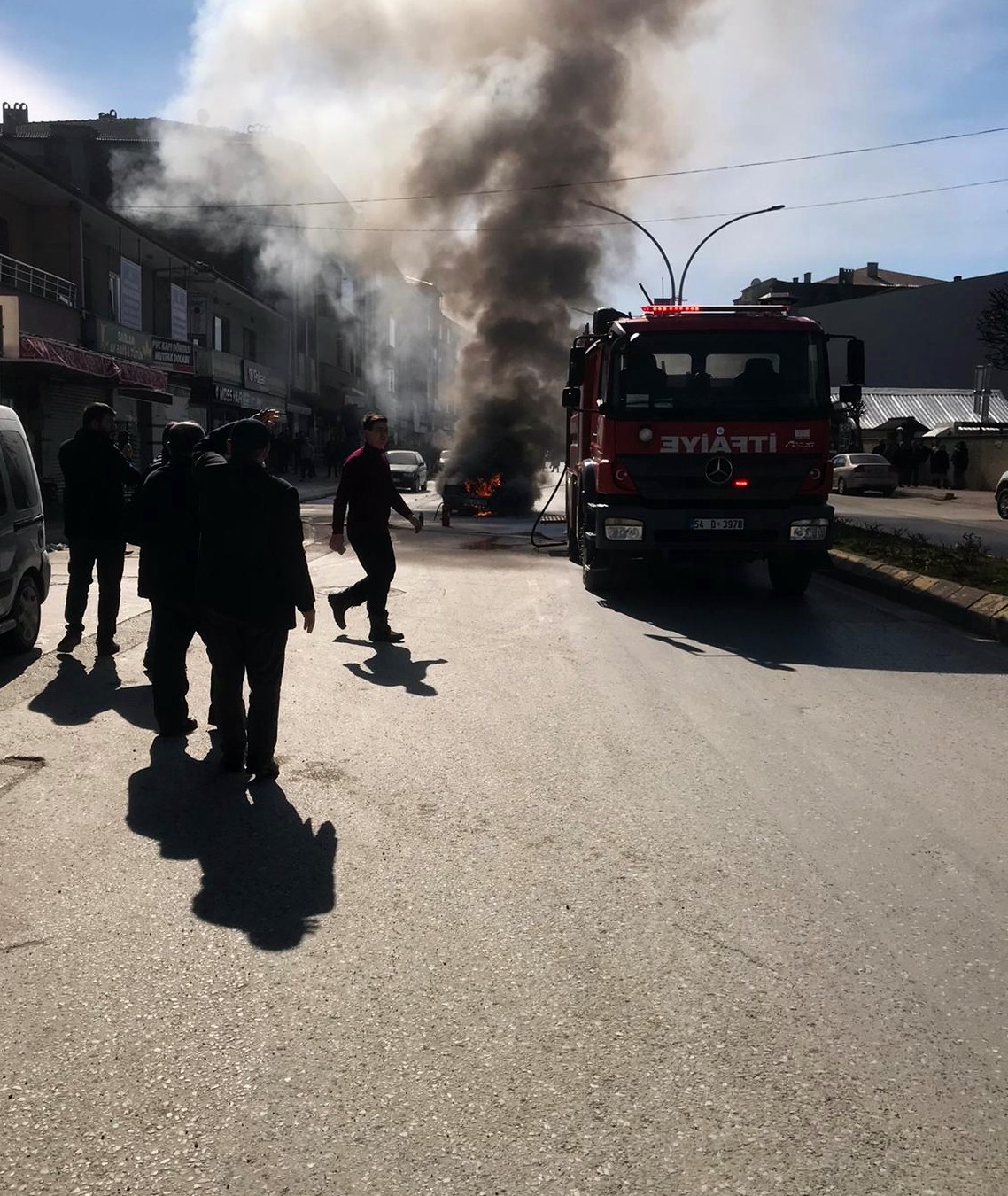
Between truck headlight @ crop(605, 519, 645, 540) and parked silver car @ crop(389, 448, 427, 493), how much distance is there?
24804mm

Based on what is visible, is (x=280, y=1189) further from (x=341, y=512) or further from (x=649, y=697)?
(x=341, y=512)

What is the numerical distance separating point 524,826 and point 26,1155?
93.2 inches

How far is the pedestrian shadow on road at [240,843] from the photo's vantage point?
3.63m

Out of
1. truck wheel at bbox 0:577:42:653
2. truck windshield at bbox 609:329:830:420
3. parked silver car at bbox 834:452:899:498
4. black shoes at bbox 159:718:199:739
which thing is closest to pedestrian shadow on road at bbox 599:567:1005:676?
truck windshield at bbox 609:329:830:420

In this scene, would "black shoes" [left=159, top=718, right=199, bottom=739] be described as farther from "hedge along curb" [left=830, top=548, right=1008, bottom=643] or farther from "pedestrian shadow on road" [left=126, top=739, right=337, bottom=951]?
"hedge along curb" [left=830, top=548, right=1008, bottom=643]

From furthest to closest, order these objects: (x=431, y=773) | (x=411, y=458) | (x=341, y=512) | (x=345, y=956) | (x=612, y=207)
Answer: (x=411, y=458) → (x=612, y=207) → (x=341, y=512) → (x=431, y=773) → (x=345, y=956)

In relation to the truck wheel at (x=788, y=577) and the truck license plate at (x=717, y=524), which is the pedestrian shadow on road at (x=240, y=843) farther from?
the truck wheel at (x=788, y=577)

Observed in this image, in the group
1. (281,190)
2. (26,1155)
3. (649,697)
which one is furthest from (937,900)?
(281,190)

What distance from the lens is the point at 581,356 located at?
1221 cm

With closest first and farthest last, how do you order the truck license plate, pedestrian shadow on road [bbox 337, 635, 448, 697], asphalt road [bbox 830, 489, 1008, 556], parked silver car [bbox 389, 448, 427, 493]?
pedestrian shadow on road [bbox 337, 635, 448, 697], the truck license plate, asphalt road [bbox 830, 489, 1008, 556], parked silver car [bbox 389, 448, 427, 493]

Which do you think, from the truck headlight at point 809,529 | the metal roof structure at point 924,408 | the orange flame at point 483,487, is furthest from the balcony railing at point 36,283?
the metal roof structure at point 924,408

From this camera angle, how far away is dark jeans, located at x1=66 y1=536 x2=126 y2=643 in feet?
26.5

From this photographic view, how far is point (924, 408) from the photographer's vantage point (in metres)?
51.1

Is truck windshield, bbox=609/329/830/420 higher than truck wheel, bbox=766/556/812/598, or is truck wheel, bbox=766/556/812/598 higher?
truck windshield, bbox=609/329/830/420
